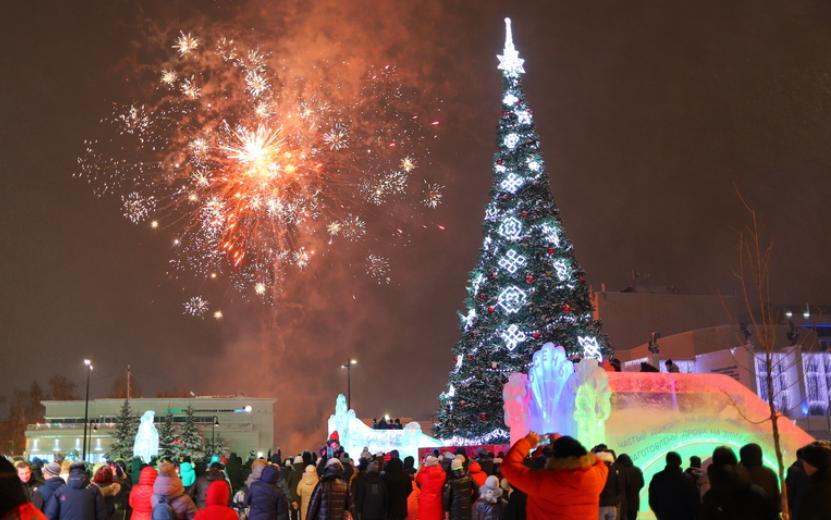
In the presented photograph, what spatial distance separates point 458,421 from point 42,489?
24.4 meters

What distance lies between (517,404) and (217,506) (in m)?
15.6

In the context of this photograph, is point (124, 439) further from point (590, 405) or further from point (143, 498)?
point (143, 498)

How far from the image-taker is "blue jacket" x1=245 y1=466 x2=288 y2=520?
1040cm

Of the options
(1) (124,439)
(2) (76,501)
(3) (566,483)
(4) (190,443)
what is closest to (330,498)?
(2) (76,501)

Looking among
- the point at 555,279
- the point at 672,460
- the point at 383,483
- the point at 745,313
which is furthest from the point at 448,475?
the point at 745,313

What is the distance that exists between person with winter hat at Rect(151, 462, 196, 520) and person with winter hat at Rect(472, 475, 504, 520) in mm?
4338

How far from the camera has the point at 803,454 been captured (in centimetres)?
677

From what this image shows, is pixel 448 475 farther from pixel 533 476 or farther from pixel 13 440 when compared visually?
pixel 13 440

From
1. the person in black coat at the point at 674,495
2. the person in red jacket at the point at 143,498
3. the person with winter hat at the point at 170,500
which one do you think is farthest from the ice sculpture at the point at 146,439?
the person with winter hat at the point at 170,500

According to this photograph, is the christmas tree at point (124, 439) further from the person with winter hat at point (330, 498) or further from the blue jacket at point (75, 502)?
the person with winter hat at point (330, 498)

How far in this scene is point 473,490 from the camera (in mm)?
14711

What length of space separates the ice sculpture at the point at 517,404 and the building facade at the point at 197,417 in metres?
69.1

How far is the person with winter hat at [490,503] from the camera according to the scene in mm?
12477

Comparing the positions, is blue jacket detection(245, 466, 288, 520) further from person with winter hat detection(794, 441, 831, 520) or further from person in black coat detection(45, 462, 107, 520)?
person with winter hat detection(794, 441, 831, 520)
